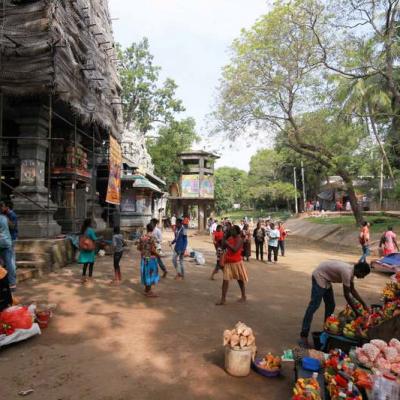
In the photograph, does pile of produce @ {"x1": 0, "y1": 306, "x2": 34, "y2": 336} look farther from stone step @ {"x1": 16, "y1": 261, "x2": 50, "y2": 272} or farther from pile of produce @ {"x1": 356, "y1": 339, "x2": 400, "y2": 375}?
stone step @ {"x1": 16, "y1": 261, "x2": 50, "y2": 272}

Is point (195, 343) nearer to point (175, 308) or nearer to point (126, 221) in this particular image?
point (175, 308)

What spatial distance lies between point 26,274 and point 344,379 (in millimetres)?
7786

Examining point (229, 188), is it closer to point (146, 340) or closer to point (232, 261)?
point (232, 261)

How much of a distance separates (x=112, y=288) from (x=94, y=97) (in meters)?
8.26

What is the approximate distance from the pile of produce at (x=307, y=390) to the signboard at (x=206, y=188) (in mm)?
24552

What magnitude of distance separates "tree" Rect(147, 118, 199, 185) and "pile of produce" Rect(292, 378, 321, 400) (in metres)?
32.0

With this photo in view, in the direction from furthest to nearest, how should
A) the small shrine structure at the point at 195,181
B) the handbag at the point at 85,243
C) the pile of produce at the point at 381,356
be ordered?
1. the small shrine structure at the point at 195,181
2. the handbag at the point at 85,243
3. the pile of produce at the point at 381,356

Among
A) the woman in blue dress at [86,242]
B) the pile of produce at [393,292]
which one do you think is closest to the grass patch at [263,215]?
the woman in blue dress at [86,242]

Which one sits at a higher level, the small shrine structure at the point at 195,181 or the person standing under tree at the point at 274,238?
the small shrine structure at the point at 195,181

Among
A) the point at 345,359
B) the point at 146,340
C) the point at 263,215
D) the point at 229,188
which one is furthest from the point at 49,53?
the point at 229,188

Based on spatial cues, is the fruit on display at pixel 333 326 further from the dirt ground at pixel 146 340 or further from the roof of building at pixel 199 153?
the roof of building at pixel 199 153

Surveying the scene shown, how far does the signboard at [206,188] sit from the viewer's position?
28.0 meters

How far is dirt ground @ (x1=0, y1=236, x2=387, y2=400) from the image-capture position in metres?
3.89

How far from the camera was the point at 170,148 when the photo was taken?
3497 centimetres
